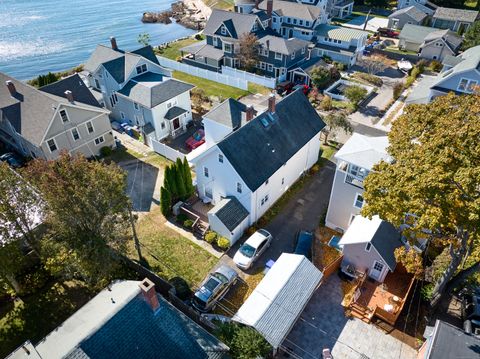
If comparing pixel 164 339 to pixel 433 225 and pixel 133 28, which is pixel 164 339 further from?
pixel 133 28

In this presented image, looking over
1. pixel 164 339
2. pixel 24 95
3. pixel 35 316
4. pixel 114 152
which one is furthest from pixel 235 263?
pixel 24 95

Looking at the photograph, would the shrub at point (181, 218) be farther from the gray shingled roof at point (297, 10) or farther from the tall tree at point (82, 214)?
the gray shingled roof at point (297, 10)

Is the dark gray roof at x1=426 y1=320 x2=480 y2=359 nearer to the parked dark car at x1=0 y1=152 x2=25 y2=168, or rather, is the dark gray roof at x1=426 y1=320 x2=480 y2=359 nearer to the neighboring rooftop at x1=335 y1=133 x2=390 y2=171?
the neighboring rooftop at x1=335 y1=133 x2=390 y2=171

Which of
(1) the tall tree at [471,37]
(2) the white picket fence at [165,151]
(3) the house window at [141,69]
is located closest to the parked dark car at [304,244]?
(2) the white picket fence at [165,151]

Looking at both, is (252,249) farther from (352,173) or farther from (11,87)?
(11,87)

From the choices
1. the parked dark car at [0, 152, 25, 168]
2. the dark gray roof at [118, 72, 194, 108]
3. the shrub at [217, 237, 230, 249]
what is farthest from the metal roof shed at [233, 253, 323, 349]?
the parked dark car at [0, 152, 25, 168]

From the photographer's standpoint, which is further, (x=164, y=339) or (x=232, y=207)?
(x=232, y=207)

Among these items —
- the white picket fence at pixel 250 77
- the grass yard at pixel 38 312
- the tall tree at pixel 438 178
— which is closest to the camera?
the tall tree at pixel 438 178
